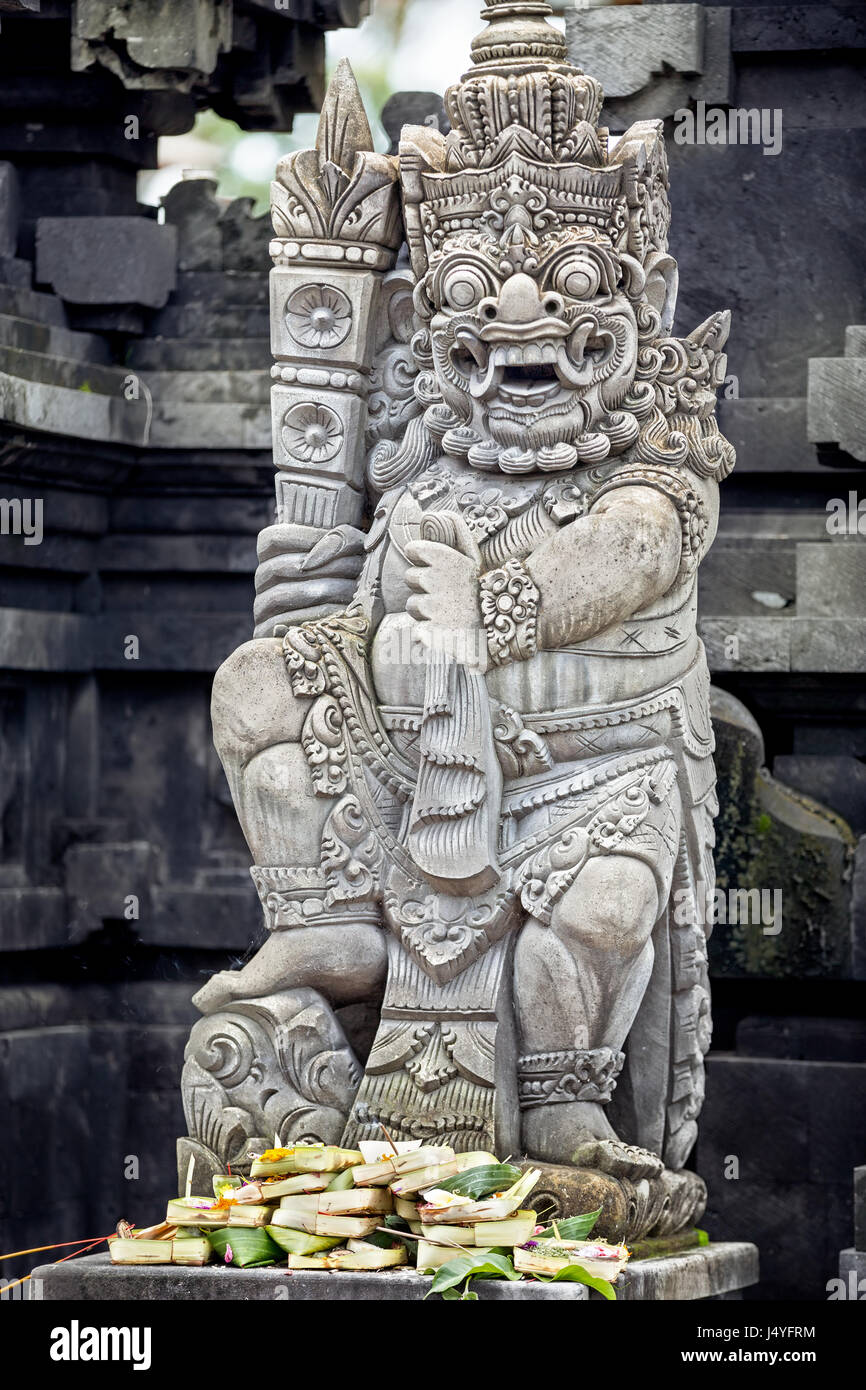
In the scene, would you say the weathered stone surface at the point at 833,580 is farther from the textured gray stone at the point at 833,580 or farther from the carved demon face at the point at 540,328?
the carved demon face at the point at 540,328

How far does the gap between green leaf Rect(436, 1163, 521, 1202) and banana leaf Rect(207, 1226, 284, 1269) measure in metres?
0.44

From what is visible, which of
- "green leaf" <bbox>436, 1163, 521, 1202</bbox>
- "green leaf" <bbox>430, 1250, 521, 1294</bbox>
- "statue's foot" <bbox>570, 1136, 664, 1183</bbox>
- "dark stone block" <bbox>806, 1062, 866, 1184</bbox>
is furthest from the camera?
"dark stone block" <bbox>806, 1062, 866, 1184</bbox>

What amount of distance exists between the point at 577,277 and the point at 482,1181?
226cm

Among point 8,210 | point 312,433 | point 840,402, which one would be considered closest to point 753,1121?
point 840,402

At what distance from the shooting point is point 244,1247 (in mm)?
5918

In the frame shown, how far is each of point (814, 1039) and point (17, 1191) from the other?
2891 mm

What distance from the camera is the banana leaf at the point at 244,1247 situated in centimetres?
591

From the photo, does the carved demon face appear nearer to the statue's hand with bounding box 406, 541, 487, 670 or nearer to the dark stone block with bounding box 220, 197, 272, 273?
the statue's hand with bounding box 406, 541, 487, 670

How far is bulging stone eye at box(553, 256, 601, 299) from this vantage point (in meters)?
6.36

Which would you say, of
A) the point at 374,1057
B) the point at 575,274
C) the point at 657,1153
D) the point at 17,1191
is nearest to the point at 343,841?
the point at 374,1057

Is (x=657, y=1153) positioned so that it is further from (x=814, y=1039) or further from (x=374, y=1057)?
(x=814, y=1039)

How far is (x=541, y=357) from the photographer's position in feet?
20.9

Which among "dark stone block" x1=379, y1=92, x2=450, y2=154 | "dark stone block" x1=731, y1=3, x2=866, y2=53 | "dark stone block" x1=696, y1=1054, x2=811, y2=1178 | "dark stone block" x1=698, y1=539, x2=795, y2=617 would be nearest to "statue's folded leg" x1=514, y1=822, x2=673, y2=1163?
"dark stone block" x1=696, y1=1054, x2=811, y2=1178
